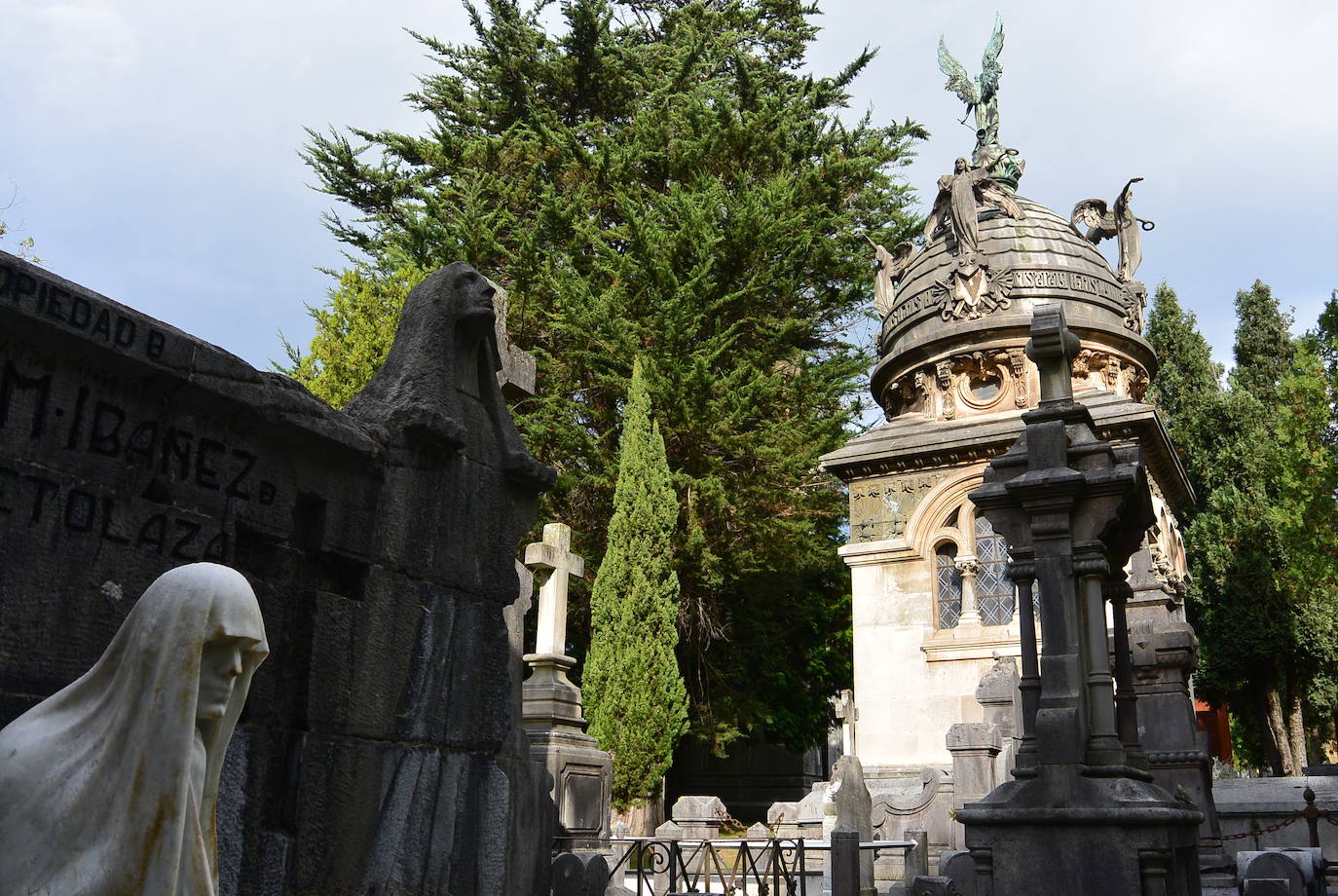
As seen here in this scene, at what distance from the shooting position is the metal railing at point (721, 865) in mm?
10330

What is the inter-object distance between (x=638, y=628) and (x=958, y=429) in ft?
22.5

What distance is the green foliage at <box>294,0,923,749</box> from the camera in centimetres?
2128

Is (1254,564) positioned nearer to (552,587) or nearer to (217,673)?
(552,587)

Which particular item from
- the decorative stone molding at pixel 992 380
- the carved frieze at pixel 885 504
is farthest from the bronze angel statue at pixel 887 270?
the carved frieze at pixel 885 504


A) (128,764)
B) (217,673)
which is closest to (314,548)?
(217,673)

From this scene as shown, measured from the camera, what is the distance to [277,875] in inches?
151

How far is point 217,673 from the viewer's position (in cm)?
221

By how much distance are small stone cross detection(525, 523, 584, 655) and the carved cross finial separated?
247 inches

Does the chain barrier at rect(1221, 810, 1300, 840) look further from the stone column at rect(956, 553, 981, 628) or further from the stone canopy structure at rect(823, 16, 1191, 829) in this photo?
the stone column at rect(956, 553, 981, 628)

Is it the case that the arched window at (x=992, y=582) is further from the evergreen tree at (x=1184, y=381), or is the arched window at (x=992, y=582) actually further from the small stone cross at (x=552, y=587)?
the evergreen tree at (x=1184, y=381)

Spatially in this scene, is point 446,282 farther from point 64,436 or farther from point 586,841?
point 586,841

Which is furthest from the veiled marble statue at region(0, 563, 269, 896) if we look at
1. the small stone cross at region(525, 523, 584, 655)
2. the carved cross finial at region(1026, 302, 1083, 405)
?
the small stone cross at region(525, 523, 584, 655)

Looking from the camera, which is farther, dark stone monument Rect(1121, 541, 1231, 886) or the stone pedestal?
the stone pedestal

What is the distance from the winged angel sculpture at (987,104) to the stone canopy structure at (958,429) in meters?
1.63
